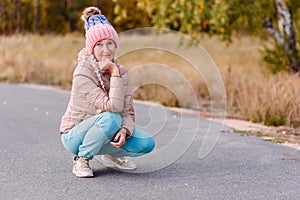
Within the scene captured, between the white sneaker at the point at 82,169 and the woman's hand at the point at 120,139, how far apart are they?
0.37 m

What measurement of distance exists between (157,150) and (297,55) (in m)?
8.26

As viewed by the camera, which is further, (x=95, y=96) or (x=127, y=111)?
(x=127, y=111)

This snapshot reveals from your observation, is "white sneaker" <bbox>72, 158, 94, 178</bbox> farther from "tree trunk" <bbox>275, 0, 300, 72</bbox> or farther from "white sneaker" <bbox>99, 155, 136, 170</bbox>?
"tree trunk" <bbox>275, 0, 300, 72</bbox>

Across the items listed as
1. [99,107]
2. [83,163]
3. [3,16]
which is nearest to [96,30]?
[99,107]

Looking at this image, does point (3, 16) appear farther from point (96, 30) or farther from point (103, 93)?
point (103, 93)

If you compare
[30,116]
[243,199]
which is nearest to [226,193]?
[243,199]

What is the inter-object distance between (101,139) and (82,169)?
0.38 metres

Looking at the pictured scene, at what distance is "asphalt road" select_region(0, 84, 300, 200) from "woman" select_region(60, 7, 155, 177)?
28 cm

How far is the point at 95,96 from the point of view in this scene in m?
5.62

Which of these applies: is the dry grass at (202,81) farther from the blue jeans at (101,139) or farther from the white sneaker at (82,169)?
the white sneaker at (82,169)

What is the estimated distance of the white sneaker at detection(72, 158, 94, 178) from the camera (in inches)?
226

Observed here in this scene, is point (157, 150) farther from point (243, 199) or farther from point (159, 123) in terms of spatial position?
point (243, 199)

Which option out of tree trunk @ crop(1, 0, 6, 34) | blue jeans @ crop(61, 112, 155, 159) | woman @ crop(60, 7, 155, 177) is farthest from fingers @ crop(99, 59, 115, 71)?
tree trunk @ crop(1, 0, 6, 34)

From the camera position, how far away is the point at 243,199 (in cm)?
513
